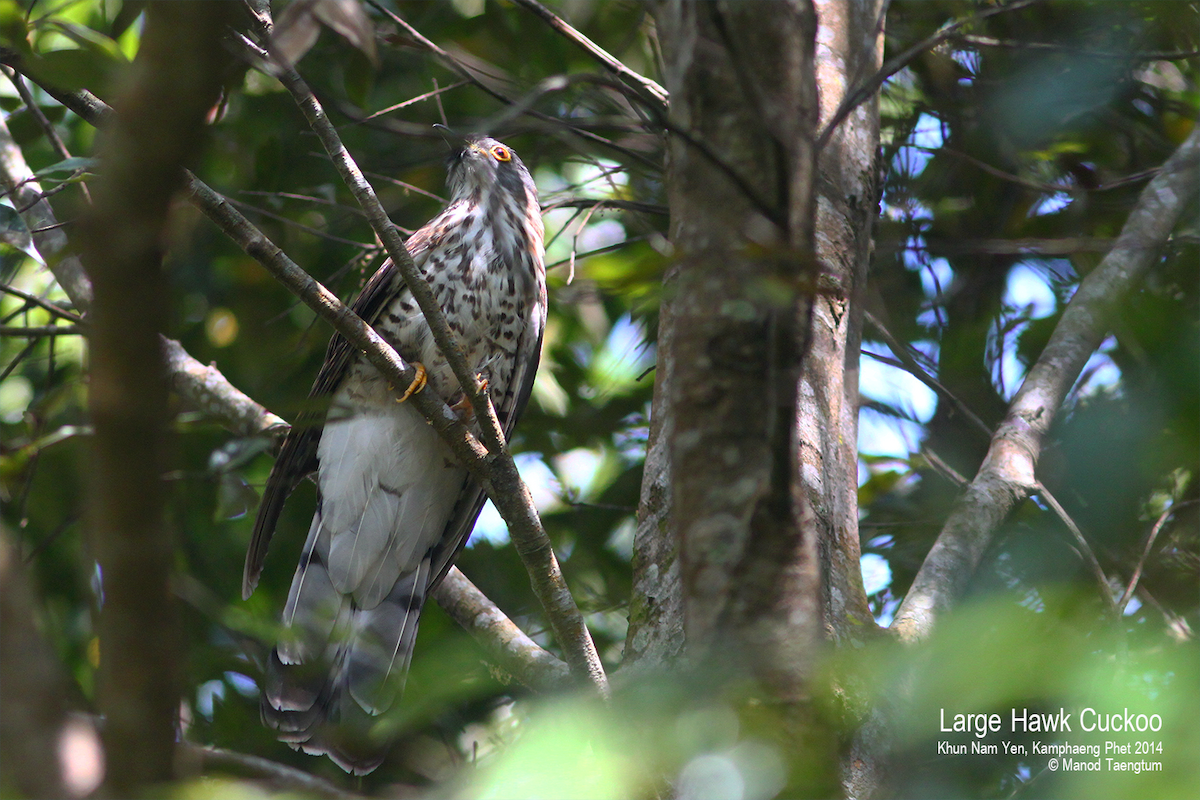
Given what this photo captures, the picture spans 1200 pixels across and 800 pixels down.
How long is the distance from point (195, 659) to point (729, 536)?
2248 mm

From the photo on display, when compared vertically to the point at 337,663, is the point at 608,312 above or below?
above

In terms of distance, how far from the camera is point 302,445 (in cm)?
313

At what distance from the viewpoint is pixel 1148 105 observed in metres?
3.68

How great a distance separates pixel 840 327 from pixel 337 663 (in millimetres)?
1984

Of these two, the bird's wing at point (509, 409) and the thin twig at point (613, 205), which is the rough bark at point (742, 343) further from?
the bird's wing at point (509, 409)

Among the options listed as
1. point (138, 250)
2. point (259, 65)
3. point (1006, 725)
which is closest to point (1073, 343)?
point (1006, 725)

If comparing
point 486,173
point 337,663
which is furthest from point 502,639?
point 486,173

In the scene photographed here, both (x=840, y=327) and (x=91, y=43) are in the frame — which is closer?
(x=91, y=43)

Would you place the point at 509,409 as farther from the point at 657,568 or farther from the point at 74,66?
the point at 74,66

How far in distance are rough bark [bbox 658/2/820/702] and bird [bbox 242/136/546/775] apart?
2.04 metres

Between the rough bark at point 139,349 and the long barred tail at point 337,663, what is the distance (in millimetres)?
2048

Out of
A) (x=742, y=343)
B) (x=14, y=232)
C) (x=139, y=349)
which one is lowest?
(x=139, y=349)

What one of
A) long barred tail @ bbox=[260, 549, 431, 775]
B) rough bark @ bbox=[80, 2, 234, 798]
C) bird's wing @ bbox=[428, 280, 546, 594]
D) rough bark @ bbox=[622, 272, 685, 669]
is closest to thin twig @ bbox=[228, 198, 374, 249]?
bird's wing @ bbox=[428, 280, 546, 594]

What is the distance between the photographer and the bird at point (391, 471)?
3.05 meters
